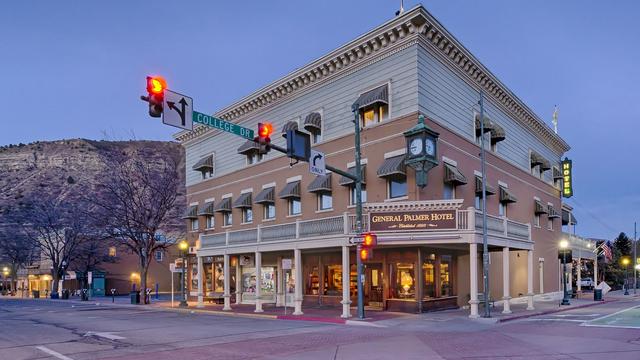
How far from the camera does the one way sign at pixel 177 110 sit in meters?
12.9

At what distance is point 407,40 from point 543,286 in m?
22.6

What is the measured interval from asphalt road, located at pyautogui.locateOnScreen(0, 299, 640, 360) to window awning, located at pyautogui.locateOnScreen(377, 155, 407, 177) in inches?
257

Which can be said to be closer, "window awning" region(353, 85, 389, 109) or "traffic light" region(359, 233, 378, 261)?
"traffic light" region(359, 233, 378, 261)

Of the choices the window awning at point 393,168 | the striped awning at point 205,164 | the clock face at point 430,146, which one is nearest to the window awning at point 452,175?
the clock face at point 430,146

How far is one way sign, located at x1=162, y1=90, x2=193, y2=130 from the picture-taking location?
506 inches

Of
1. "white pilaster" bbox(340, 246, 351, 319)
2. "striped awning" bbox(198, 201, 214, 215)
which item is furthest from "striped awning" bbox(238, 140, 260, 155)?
"white pilaster" bbox(340, 246, 351, 319)

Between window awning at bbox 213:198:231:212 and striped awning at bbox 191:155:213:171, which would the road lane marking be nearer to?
window awning at bbox 213:198:231:212

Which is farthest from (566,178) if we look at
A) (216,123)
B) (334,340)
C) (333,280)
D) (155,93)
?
(155,93)

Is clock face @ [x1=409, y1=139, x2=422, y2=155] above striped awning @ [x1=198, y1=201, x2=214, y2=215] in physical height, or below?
above

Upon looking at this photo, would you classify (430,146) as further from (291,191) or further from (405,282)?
(291,191)

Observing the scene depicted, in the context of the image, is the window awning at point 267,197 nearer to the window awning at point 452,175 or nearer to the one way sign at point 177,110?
the window awning at point 452,175

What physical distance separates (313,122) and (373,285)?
9.67 metres

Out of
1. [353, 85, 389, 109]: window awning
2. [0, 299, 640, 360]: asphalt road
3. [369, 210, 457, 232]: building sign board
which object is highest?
[353, 85, 389, 109]: window awning

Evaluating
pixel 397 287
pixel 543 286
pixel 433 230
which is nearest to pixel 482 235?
pixel 433 230
